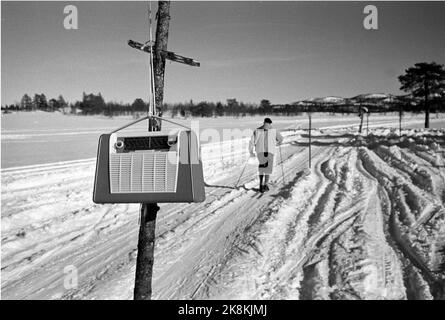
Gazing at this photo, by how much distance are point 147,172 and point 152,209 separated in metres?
0.72

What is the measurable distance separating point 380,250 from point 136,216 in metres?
3.92

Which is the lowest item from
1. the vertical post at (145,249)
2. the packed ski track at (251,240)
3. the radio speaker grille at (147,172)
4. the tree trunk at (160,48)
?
the packed ski track at (251,240)

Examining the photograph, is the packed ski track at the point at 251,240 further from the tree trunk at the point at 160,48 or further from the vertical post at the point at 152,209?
the tree trunk at the point at 160,48

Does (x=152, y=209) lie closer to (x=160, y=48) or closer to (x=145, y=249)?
(x=145, y=249)

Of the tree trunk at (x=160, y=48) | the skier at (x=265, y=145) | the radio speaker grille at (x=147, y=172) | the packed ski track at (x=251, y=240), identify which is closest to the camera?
the radio speaker grille at (x=147, y=172)

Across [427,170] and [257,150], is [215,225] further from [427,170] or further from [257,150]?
[427,170]

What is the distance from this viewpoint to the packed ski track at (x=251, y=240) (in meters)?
3.57

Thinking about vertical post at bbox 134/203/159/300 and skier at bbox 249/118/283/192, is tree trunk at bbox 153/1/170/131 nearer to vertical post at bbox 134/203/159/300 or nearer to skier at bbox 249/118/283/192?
vertical post at bbox 134/203/159/300

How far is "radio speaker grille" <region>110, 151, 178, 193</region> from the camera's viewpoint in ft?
6.12

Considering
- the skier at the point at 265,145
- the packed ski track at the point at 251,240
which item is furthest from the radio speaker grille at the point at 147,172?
the skier at the point at 265,145

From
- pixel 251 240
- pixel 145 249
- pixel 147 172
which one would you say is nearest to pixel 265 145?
pixel 251 240

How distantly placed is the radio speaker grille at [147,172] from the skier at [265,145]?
5.57m

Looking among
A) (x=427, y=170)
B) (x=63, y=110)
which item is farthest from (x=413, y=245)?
(x=63, y=110)
